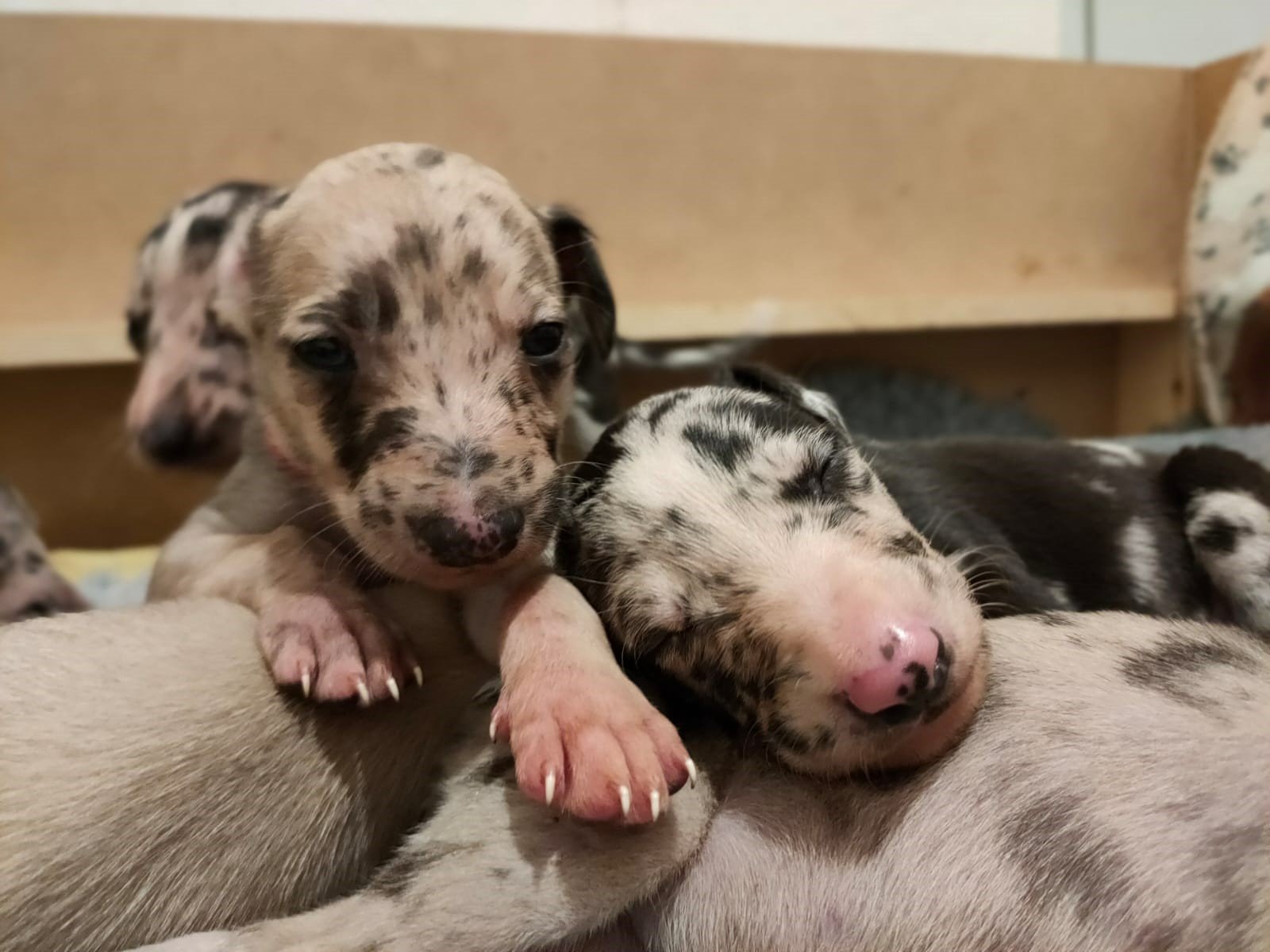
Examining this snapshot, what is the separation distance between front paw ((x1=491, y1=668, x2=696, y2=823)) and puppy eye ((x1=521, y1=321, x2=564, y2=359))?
0.58m

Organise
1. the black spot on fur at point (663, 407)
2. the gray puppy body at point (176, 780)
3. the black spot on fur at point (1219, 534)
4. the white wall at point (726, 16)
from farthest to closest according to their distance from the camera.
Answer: the white wall at point (726, 16) → the black spot on fur at point (1219, 534) → the black spot on fur at point (663, 407) → the gray puppy body at point (176, 780)

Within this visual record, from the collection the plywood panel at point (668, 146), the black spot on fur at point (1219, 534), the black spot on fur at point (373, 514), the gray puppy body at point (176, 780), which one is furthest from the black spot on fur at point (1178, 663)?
the plywood panel at point (668, 146)

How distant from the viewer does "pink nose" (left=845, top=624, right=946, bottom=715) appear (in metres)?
1.15

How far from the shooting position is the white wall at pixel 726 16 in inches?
151

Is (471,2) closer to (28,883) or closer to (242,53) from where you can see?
(242,53)

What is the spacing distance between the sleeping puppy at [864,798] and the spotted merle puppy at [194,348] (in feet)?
2.58

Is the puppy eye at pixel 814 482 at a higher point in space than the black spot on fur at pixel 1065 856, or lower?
higher

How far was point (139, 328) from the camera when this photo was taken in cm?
260

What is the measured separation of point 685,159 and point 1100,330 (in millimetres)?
2035

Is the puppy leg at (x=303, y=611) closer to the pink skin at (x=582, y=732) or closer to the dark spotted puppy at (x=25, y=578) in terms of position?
the pink skin at (x=582, y=732)

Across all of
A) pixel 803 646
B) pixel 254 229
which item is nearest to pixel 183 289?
pixel 254 229

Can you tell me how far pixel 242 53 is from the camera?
3.66 meters

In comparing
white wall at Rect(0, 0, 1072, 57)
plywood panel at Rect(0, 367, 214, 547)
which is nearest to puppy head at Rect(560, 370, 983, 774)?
plywood panel at Rect(0, 367, 214, 547)

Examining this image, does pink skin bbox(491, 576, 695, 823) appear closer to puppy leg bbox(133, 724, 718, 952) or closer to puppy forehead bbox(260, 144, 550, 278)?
puppy leg bbox(133, 724, 718, 952)
